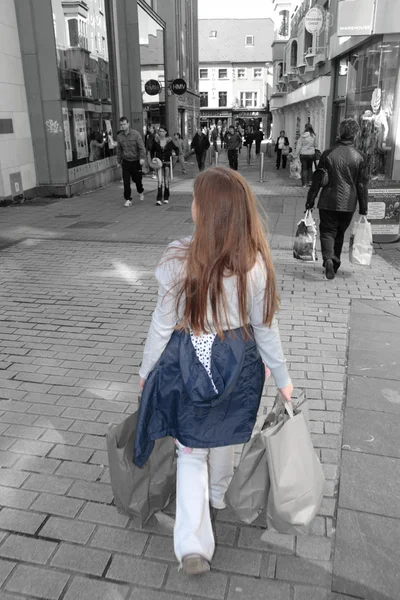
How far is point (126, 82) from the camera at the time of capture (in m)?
21.6

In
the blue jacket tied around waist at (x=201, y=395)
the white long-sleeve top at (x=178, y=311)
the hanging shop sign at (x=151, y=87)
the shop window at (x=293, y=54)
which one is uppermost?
the shop window at (x=293, y=54)

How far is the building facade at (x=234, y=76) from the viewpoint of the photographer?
→ 76125 mm

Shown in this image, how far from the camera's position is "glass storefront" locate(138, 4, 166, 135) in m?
22.8

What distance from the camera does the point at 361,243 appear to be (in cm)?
696

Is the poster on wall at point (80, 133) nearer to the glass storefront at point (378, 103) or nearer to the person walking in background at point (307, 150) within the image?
the person walking in background at point (307, 150)

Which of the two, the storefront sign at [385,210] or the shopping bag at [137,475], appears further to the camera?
the storefront sign at [385,210]

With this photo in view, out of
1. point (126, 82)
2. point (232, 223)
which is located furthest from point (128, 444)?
point (126, 82)

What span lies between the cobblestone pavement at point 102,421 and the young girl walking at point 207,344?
283mm

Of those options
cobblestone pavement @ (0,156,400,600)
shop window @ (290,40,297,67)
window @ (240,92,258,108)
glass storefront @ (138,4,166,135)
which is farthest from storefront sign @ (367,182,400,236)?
window @ (240,92,258,108)

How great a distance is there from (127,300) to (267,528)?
3970mm

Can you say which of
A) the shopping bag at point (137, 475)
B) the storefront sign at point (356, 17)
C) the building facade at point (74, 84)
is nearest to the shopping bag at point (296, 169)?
the building facade at point (74, 84)

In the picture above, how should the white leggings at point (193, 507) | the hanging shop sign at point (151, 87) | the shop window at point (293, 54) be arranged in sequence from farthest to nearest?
the shop window at point (293, 54), the hanging shop sign at point (151, 87), the white leggings at point (193, 507)

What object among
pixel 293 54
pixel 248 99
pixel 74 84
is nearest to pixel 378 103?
pixel 74 84

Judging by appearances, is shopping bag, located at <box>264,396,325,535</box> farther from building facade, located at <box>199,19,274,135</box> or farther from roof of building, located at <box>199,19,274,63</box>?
roof of building, located at <box>199,19,274,63</box>
